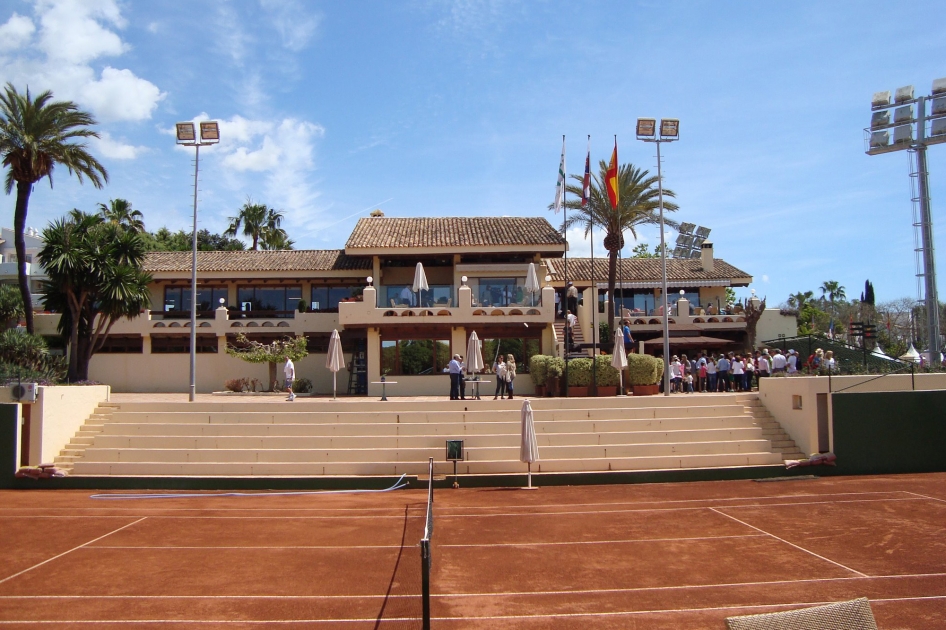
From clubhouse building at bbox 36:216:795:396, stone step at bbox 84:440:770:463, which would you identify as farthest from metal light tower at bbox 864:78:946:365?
stone step at bbox 84:440:770:463

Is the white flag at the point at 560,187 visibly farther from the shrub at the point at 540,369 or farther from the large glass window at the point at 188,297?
the large glass window at the point at 188,297

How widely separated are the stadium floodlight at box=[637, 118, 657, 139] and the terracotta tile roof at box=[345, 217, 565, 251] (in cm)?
812

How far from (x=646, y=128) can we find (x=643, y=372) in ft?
28.3

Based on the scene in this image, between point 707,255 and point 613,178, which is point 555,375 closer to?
point 613,178

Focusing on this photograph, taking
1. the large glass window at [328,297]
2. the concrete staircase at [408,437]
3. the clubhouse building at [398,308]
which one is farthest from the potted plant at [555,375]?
the large glass window at [328,297]

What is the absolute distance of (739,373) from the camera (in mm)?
25688

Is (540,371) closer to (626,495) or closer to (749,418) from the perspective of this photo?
(749,418)

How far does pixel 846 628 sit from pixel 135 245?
2824 centimetres

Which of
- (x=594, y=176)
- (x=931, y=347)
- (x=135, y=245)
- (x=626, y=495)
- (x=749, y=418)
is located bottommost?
(x=626, y=495)

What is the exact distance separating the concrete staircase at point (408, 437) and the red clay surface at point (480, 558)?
6.22 ft

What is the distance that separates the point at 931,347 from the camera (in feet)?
102

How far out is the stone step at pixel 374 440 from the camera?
61.4ft

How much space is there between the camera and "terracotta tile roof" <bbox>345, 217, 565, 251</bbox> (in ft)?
104

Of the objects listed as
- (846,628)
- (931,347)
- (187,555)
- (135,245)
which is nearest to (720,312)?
(931,347)
